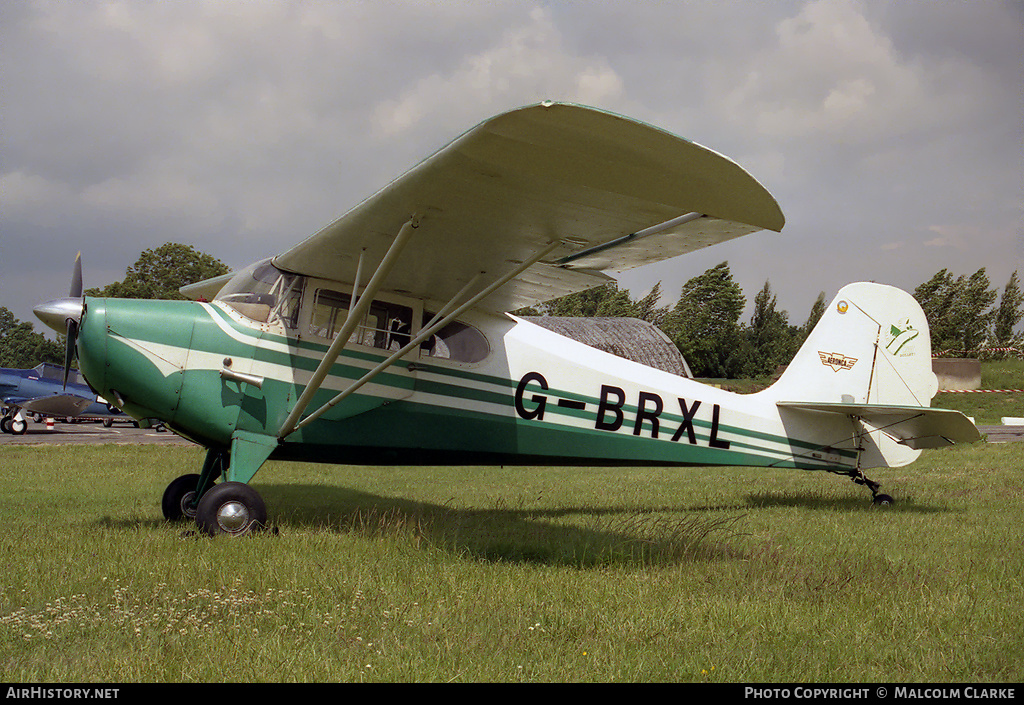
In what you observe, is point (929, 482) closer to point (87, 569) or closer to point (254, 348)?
point (254, 348)

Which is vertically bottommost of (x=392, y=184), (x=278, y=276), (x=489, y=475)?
(x=489, y=475)

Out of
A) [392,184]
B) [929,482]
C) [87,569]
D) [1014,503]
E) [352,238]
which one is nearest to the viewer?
[87,569]

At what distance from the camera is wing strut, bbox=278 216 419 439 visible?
208 inches

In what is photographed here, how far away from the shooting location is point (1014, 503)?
8344mm

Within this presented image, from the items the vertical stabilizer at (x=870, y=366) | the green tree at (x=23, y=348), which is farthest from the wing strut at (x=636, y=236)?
the green tree at (x=23, y=348)

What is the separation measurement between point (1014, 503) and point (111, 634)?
361 inches

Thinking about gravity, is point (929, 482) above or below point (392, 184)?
below

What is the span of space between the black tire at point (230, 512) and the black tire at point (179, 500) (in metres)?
1.55

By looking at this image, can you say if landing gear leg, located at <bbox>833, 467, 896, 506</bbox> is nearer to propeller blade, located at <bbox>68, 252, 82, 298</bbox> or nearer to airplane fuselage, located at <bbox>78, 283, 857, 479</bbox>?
airplane fuselage, located at <bbox>78, 283, 857, 479</bbox>

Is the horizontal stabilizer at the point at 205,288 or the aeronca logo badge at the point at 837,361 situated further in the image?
the aeronca logo badge at the point at 837,361

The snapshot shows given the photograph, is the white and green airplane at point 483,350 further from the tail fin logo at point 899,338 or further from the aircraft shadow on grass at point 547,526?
the aircraft shadow on grass at point 547,526

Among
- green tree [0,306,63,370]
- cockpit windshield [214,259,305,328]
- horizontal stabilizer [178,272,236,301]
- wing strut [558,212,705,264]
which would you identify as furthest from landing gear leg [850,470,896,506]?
green tree [0,306,63,370]

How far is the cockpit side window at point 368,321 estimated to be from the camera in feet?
21.8

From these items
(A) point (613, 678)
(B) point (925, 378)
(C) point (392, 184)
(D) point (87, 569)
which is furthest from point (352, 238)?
(B) point (925, 378)
